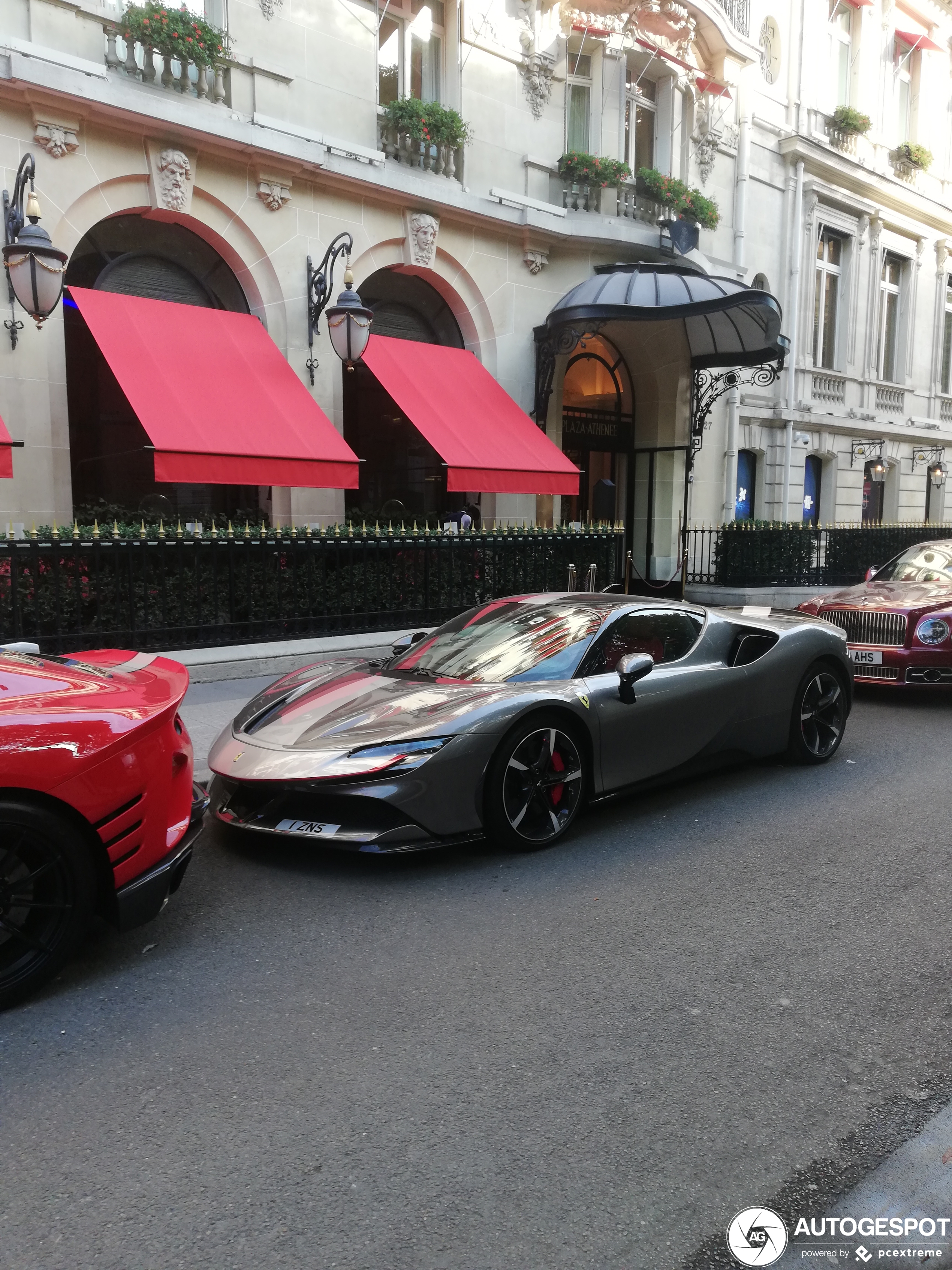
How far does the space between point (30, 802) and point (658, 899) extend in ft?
8.75

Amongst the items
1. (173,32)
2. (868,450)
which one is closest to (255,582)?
(173,32)

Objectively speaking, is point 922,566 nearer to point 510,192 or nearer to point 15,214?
point 510,192

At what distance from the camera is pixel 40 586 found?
27.9ft

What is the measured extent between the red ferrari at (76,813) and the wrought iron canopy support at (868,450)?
22.0 meters

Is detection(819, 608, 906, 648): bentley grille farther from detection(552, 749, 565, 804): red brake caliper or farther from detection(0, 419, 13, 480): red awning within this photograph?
detection(0, 419, 13, 480): red awning

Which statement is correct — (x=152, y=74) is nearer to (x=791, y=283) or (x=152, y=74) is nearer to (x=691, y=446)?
(x=691, y=446)

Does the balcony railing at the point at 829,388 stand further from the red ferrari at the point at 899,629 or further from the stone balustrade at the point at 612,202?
the red ferrari at the point at 899,629

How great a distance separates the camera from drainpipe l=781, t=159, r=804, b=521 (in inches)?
797

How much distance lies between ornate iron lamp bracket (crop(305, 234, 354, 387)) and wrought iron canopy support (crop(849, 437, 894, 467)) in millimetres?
14575

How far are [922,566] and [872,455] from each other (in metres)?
14.5

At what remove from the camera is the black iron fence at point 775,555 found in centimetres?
1683

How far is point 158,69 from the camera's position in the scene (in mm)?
11086

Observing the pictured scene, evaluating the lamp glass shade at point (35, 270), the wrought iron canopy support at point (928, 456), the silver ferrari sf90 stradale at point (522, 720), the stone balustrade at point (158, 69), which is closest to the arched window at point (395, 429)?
the stone balustrade at point (158, 69)

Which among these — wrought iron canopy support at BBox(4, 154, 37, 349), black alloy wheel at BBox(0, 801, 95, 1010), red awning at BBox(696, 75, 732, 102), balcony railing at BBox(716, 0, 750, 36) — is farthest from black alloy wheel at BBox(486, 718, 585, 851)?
balcony railing at BBox(716, 0, 750, 36)
